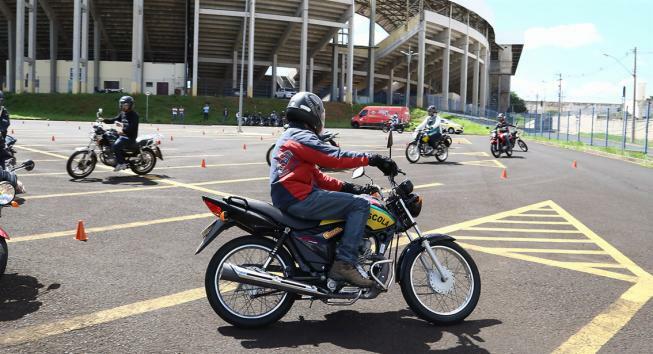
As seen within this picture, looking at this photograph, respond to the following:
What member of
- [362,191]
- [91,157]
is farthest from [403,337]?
[91,157]

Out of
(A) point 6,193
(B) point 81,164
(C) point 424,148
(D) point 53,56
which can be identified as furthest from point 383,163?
(D) point 53,56

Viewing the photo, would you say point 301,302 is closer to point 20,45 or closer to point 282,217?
point 282,217

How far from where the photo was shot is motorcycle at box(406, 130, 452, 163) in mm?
18516

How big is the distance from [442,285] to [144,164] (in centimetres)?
989

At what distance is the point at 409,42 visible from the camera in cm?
6938

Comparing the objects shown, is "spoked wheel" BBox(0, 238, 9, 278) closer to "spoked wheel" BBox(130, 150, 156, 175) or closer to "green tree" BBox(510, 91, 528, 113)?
"spoked wheel" BBox(130, 150, 156, 175)

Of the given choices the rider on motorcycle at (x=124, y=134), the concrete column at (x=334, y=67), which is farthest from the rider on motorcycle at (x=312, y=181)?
the concrete column at (x=334, y=67)

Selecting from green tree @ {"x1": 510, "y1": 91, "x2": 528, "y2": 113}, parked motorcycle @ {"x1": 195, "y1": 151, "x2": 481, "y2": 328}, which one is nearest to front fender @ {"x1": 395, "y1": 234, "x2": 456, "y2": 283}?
parked motorcycle @ {"x1": 195, "y1": 151, "x2": 481, "y2": 328}

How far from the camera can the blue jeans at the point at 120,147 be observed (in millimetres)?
12334

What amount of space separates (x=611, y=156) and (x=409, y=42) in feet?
151

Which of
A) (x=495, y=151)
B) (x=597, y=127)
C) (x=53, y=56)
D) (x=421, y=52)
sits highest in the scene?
(x=421, y=52)

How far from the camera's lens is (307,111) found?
4266 millimetres

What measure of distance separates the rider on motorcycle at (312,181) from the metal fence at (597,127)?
23817 millimetres

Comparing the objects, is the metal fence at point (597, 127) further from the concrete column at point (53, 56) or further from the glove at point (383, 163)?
the concrete column at point (53, 56)
